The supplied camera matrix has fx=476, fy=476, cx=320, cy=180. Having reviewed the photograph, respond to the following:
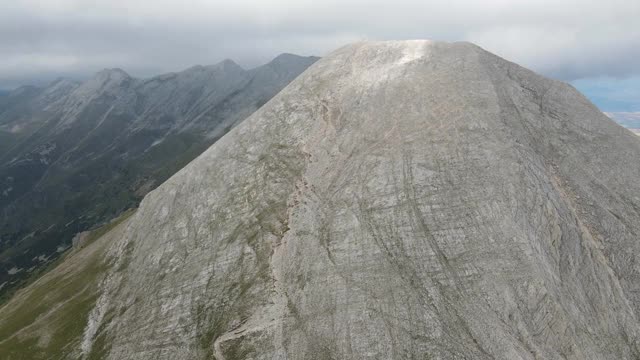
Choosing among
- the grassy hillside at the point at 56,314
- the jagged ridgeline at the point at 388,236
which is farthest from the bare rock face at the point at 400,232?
the grassy hillside at the point at 56,314

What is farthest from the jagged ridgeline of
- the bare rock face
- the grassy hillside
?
the grassy hillside

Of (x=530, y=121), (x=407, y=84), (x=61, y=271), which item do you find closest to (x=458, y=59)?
(x=407, y=84)

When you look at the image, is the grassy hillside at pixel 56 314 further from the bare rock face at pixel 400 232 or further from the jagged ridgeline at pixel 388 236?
the bare rock face at pixel 400 232

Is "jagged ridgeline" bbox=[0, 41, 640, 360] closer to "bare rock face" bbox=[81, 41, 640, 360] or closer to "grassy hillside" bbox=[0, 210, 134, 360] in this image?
"bare rock face" bbox=[81, 41, 640, 360]

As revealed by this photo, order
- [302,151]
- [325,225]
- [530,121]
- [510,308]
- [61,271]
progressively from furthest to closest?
[61,271] < [302,151] < [530,121] < [325,225] < [510,308]

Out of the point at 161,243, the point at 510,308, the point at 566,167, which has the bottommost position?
the point at 161,243

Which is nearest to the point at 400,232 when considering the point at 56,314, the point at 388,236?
the point at 388,236

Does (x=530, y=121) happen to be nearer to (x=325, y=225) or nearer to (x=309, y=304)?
(x=325, y=225)
